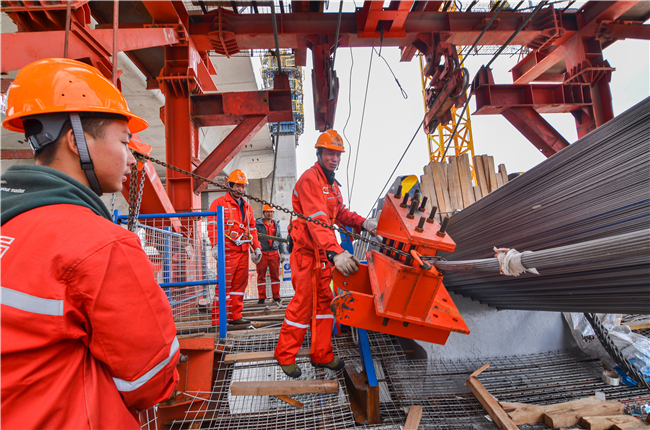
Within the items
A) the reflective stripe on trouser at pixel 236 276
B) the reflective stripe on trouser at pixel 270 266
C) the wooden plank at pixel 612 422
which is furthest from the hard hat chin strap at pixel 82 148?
the reflective stripe on trouser at pixel 270 266

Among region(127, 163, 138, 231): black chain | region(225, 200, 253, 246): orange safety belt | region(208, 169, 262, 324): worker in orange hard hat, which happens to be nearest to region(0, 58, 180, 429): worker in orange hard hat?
region(127, 163, 138, 231): black chain

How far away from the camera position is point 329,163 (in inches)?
132

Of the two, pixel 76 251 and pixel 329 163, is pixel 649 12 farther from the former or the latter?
pixel 76 251

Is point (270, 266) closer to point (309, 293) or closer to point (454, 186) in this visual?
point (454, 186)

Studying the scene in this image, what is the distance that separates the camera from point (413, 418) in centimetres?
247

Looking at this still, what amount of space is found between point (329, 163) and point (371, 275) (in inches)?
48.3

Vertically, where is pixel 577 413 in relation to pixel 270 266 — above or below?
below

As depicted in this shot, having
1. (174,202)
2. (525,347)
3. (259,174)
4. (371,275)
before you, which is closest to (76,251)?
(371,275)

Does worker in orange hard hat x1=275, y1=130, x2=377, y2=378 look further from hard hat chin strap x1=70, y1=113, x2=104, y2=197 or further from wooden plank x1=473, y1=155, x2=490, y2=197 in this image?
wooden plank x1=473, y1=155, x2=490, y2=197

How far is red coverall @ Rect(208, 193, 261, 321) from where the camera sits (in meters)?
4.58

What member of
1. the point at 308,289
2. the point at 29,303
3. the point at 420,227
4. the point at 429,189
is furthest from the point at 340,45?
the point at 29,303

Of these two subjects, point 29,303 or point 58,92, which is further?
point 58,92

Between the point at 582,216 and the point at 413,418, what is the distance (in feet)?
5.97

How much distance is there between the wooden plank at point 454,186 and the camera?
194 inches
